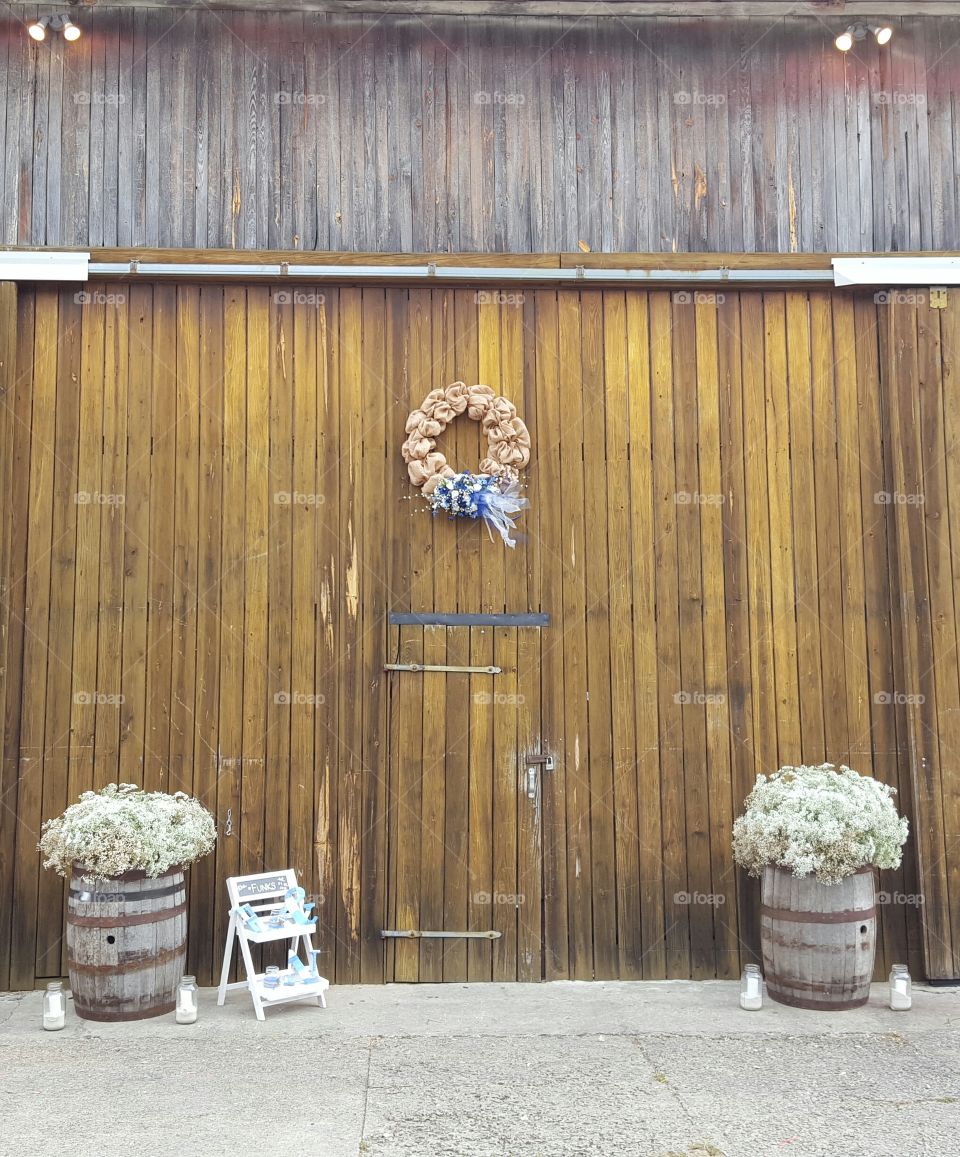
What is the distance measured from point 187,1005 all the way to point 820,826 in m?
3.12

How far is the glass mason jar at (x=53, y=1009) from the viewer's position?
4906 mm

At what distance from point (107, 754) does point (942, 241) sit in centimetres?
556

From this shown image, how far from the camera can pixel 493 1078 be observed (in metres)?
4.35

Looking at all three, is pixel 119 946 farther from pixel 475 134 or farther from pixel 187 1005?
pixel 475 134

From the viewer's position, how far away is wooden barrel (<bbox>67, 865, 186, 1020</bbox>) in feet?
16.5

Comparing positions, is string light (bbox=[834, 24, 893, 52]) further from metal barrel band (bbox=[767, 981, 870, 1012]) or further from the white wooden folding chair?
the white wooden folding chair

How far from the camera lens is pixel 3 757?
5738 mm

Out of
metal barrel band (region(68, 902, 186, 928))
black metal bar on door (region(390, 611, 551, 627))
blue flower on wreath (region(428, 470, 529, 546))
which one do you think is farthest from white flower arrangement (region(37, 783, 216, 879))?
blue flower on wreath (region(428, 470, 529, 546))

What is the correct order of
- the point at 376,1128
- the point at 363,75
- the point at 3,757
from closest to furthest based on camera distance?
1. the point at 376,1128
2. the point at 3,757
3. the point at 363,75

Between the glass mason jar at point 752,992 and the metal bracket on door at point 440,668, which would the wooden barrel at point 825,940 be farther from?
the metal bracket on door at point 440,668

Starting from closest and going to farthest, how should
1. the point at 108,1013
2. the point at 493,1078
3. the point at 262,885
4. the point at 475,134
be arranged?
the point at 493,1078 < the point at 108,1013 < the point at 262,885 < the point at 475,134

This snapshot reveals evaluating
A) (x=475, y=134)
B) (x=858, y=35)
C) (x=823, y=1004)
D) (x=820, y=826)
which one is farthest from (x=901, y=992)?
(x=858, y=35)

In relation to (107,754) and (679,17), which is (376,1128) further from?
(679,17)

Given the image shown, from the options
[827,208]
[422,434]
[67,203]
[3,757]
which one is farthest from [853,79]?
[3,757]
